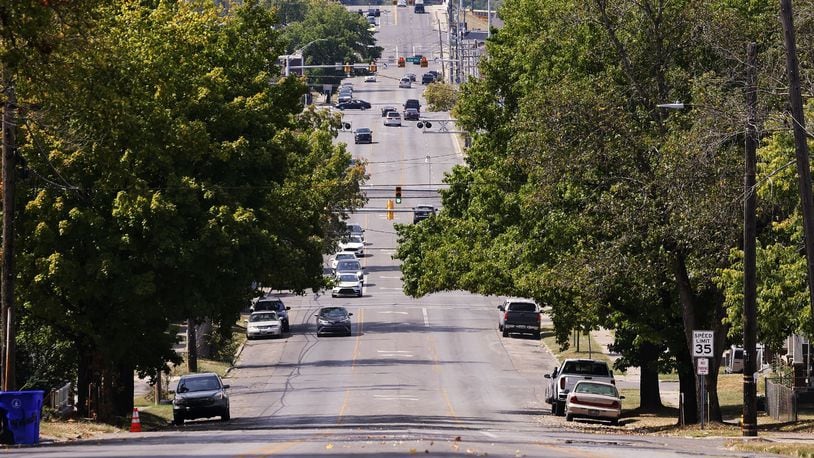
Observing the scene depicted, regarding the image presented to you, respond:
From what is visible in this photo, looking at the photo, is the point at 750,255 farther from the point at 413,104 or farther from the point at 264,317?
the point at 413,104

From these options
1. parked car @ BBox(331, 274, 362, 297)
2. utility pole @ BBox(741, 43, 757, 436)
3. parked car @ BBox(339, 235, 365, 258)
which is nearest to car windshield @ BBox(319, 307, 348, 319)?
parked car @ BBox(331, 274, 362, 297)

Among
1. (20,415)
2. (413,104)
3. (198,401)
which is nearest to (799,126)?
(20,415)

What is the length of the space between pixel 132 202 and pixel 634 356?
54.5 feet

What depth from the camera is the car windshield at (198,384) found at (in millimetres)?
40719

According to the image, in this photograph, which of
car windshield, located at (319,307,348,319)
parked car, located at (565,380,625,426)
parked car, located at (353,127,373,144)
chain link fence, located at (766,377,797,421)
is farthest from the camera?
parked car, located at (353,127,373,144)

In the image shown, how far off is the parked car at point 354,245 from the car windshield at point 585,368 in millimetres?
54806

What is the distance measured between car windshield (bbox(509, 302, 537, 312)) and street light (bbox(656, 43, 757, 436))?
3900 cm

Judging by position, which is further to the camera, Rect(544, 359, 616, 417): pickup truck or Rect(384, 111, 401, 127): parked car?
Rect(384, 111, 401, 127): parked car

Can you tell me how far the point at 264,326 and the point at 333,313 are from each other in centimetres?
357

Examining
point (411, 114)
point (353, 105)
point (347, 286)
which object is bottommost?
point (347, 286)

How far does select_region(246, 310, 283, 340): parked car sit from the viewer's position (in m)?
72.3

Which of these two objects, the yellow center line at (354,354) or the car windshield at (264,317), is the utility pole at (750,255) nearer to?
the yellow center line at (354,354)

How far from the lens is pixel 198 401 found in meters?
40.2

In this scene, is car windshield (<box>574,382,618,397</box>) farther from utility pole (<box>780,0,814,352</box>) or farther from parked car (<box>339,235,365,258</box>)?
parked car (<box>339,235,365,258</box>)
